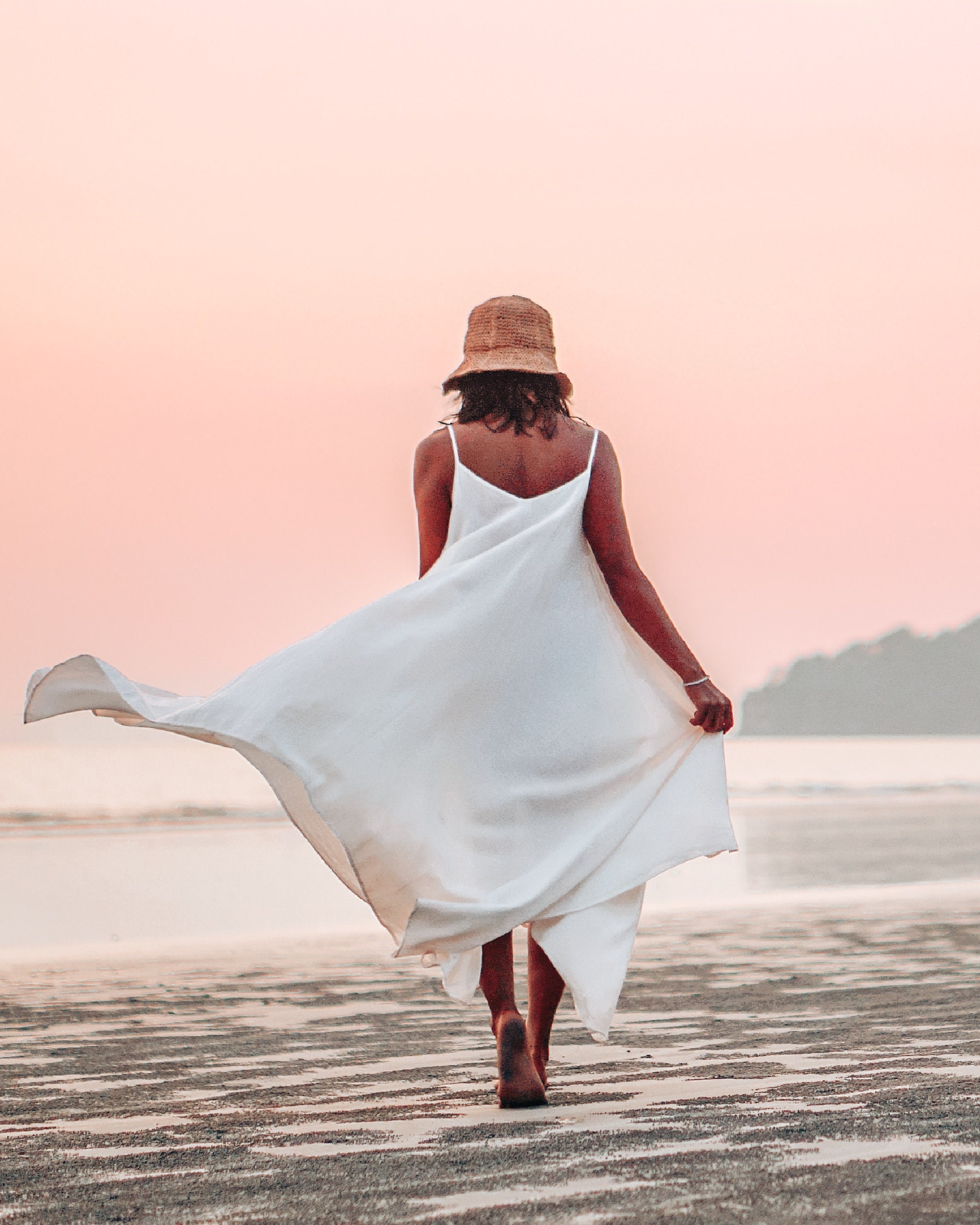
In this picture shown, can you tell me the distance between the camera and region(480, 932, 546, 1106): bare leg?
11.2 ft

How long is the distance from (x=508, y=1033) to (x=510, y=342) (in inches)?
73.6

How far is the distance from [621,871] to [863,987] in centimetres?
244

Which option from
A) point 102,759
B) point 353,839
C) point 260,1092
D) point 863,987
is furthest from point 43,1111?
point 102,759

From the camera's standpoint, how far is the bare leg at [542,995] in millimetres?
3908

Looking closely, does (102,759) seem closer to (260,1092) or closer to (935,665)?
(260,1092)

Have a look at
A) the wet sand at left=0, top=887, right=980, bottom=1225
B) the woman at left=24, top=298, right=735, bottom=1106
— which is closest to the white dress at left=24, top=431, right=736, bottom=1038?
the woman at left=24, top=298, right=735, bottom=1106

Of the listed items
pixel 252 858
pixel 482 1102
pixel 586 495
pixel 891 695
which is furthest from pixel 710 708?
pixel 891 695

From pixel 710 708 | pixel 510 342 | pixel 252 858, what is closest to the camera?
pixel 710 708

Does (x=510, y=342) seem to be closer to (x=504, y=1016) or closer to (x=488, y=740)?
(x=488, y=740)

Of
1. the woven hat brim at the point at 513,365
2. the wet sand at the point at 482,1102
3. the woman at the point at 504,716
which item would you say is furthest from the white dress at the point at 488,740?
the wet sand at the point at 482,1102

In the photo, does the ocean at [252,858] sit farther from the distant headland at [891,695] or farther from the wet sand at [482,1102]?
the distant headland at [891,695]

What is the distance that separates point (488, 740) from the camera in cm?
386

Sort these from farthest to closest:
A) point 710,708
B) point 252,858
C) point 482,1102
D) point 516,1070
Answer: point 252,858 < point 710,708 < point 482,1102 < point 516,1070

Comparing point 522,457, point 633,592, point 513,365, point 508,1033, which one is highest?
point 513,365
